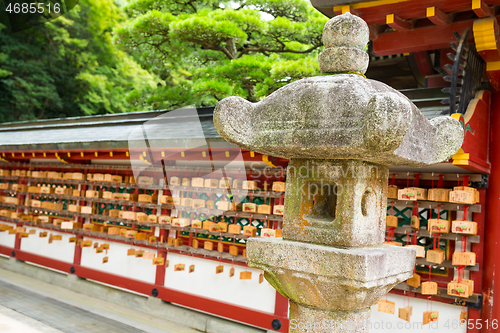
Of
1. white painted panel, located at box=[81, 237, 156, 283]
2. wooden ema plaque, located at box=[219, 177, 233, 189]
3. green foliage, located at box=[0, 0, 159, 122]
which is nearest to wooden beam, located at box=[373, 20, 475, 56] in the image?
wooden ema plaque, located at box=[219, 177, 233, 189]

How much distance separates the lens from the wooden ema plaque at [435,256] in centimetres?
448

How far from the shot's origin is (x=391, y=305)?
14.8 ft

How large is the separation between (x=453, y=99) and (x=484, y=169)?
1.14m

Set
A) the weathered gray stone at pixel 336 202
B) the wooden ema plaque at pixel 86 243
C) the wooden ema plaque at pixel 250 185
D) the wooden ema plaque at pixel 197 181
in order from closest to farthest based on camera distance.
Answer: the weathered gray stone at pixel 336 202 → the wooden ema plaque at pixel 250 185 → the wooden ema plaque at pixel 197 181 → the wooden ema plaque at pixel 86 243

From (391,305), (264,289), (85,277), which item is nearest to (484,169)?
(391,305)

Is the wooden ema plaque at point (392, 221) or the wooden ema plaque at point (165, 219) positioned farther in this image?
the wooden ema plaque at point (165, 219)

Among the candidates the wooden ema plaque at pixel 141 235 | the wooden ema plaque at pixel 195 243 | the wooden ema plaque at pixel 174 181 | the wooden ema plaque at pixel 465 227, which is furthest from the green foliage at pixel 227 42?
the wooden ema plaque at pixel 465 227

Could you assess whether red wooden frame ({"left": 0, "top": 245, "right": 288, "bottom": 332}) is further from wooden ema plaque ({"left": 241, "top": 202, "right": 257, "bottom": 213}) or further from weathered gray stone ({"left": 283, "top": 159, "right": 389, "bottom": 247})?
weathered gray stone ({"left": 283, "top": 159, "right": 389, "bottom": 247})

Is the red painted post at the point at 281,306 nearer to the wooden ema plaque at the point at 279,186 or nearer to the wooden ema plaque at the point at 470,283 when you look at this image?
the wooden ema plaque at the point at 279,186

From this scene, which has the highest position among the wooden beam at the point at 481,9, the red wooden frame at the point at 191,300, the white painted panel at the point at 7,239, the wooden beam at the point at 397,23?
the wooden beam at the point at 397,23

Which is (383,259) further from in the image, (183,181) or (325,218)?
(183,181)

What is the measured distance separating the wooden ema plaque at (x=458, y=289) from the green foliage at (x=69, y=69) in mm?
14724

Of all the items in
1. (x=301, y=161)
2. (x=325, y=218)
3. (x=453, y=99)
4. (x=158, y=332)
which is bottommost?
(x=158, y=332)

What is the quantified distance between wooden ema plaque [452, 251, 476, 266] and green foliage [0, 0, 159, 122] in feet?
48.0
